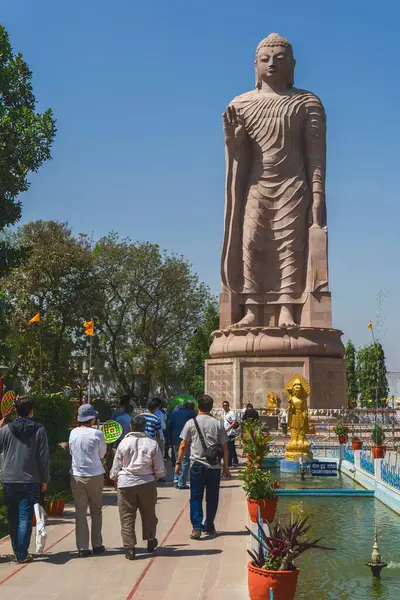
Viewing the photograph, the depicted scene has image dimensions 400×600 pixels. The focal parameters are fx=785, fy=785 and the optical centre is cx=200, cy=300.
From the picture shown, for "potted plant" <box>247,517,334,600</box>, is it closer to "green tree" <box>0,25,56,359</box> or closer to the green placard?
the green placard

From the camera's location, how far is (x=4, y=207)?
48.8ft


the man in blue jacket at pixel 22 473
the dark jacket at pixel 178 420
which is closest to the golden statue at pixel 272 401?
the dark jacket at pixel 178 420

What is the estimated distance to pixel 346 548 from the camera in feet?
26.8

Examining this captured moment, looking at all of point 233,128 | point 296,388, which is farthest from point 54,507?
point 233,128

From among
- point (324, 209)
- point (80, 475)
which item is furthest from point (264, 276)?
point (80, 475)

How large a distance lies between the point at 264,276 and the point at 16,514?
19669 mm

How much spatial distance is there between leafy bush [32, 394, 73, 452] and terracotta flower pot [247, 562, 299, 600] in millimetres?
7948

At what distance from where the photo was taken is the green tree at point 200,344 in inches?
1607

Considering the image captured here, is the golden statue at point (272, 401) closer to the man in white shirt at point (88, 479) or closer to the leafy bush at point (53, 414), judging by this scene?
the leafy bush at point (53, 414)

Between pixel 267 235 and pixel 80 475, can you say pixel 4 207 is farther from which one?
pixel 267 235

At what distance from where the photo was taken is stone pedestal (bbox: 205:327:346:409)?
23797 millimetres

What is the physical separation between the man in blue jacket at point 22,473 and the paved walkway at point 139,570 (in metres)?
0.28

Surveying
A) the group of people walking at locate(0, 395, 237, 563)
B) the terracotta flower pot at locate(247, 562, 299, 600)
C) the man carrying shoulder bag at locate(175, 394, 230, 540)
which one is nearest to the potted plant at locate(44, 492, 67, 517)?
the group of people walking at locate(0, 395, 237, 563)

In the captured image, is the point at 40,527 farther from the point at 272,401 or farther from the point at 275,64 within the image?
the point at 275,64
